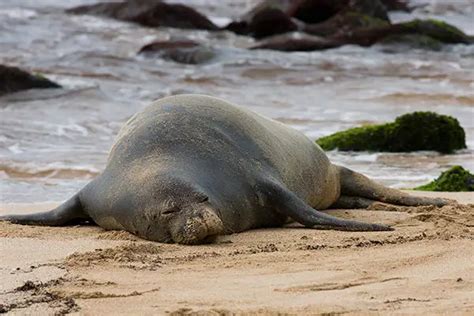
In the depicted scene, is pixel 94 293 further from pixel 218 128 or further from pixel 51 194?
pixel 51 194

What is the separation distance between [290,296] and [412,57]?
18.8 meters

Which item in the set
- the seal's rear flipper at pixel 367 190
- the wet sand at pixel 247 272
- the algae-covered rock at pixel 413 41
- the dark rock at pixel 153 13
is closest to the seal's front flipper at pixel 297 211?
the wet sand at pixel 247 272

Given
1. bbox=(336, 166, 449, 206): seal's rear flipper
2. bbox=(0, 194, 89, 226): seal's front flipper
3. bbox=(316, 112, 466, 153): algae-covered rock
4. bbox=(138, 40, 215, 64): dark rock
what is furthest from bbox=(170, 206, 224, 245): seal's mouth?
bbox=(138, 40, 215, 64): dark rock

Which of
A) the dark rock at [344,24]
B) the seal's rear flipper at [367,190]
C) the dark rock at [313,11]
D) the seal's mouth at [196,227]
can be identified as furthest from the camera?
the dark rock at [313,11]

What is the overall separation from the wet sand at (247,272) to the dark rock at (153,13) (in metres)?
22.1

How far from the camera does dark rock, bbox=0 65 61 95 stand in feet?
53.0

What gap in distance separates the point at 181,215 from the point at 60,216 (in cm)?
110

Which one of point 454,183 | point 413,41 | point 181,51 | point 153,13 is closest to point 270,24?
point 153,13

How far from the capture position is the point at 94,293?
4039 millimetres

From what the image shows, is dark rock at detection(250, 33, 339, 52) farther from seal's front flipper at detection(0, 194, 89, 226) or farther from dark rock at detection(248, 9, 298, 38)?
seal's front flipper at detection(0, 194, 89, 226)

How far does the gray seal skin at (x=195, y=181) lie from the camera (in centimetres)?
534

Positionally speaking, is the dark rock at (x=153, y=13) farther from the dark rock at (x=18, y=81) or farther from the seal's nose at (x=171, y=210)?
the seal's nose at (x=171, y=210)

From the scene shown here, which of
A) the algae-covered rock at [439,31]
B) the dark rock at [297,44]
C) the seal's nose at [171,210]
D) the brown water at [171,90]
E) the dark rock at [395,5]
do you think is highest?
the dark rock at [395,5]

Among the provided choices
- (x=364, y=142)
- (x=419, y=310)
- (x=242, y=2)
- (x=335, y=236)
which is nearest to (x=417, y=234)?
(x=335, y=236)
